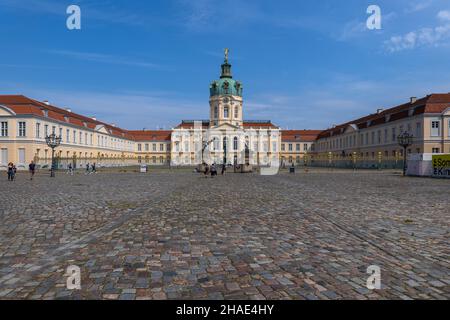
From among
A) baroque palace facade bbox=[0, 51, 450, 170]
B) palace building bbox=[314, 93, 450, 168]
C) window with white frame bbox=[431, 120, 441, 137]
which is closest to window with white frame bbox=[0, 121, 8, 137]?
baroque palace facade bbox=[0, 51, 450, 170]

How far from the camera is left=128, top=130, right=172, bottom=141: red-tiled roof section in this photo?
95.8 meters

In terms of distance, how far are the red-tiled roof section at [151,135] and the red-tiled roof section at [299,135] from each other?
116 feet

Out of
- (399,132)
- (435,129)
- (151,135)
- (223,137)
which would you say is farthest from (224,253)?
(151,135)

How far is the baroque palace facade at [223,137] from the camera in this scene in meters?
46.6

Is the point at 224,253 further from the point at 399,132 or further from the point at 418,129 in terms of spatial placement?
the point at 399,132

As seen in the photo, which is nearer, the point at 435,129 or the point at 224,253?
the point at 224,253

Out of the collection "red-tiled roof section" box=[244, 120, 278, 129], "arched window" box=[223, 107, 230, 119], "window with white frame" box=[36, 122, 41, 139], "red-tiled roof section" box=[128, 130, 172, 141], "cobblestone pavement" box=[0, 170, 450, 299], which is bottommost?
"cobblestone pavement" box=[0, 170, 450, 299]

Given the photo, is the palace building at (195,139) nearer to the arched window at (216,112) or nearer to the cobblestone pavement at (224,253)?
the arched window at (216,112)

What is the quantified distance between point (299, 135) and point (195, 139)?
32083 millimetres

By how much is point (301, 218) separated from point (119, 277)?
5278mm

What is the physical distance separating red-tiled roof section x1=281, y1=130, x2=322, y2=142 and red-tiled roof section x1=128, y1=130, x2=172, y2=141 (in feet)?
116

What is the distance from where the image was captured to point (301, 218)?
8.10 meters

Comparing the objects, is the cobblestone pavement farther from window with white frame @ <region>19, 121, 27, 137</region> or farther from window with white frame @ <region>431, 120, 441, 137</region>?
window with white frame @ <region>431, 120, 441, 137</region>

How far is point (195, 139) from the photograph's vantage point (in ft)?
294
